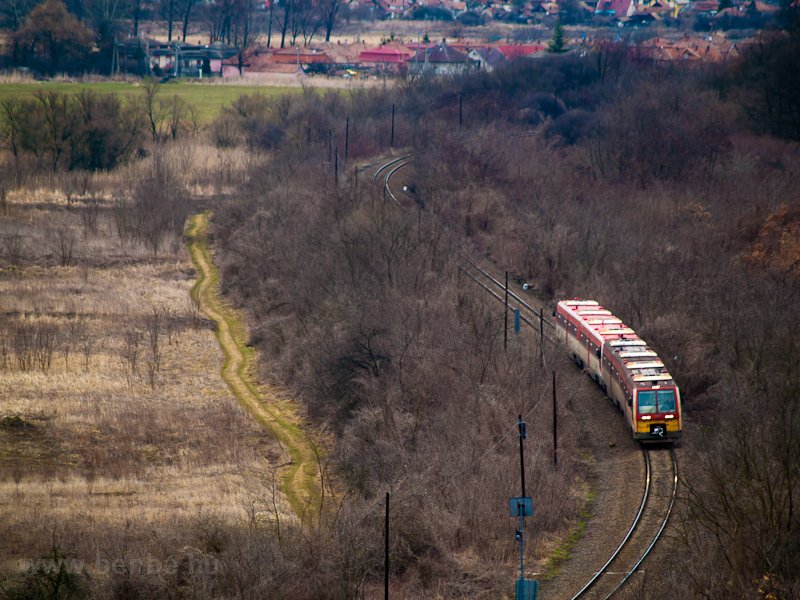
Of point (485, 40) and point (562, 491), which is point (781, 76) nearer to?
point (562, 491)

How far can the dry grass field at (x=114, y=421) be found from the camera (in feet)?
78.0

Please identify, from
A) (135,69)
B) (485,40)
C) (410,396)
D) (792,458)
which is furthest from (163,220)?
(485,40)

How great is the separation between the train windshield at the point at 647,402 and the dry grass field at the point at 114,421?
8.80 m

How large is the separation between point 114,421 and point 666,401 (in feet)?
50.7

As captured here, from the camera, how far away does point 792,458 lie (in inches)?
800

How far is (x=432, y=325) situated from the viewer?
33531mm

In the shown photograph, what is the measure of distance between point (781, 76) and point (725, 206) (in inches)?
664

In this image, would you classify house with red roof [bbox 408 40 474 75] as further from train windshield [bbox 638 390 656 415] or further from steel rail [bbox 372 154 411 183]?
Result: train windshield [bbox 638 390 656 415]

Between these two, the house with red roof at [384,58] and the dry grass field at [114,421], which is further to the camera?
the house with red roof at [384,58]

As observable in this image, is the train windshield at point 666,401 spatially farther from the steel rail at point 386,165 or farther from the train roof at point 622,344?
the steel rail at point 386,165

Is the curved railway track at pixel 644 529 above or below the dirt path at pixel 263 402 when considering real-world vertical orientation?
above

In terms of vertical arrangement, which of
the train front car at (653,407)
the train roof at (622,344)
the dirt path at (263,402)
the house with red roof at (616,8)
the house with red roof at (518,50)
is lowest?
the dirt path at (263,402)

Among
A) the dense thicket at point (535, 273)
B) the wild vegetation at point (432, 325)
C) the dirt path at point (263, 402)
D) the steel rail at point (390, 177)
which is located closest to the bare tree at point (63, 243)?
the wild vegetation at point (432, 325)

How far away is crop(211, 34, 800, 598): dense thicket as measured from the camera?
72.1ft
